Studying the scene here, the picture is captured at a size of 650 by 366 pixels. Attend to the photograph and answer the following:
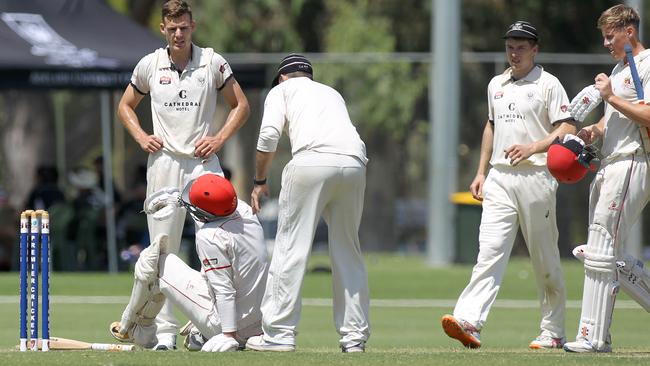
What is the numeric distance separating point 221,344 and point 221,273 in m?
0.47

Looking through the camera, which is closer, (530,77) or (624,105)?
(624,105)

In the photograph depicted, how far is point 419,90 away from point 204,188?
1707cm

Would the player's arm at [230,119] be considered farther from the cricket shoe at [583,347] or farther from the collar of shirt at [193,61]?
the cricket shoe at [583,347]

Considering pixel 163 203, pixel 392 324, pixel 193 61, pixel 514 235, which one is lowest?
pixel 392 324

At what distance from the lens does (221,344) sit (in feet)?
31.9

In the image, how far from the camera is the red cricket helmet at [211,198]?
9766 millimetres

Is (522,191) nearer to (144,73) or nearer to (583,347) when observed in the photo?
(583,347)

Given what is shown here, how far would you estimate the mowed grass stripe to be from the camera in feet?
54.3

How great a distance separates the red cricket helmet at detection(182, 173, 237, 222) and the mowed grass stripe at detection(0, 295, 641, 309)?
6.78 m

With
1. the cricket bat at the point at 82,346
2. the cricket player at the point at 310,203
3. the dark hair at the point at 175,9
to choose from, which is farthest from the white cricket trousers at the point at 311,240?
the dark hair at the point at 175,9

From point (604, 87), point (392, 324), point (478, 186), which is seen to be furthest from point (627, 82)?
point (392, 324)

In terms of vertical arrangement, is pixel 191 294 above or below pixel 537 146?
below

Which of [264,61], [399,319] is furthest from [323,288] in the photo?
[264,61]

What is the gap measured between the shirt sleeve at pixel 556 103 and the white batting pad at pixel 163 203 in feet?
8.95
